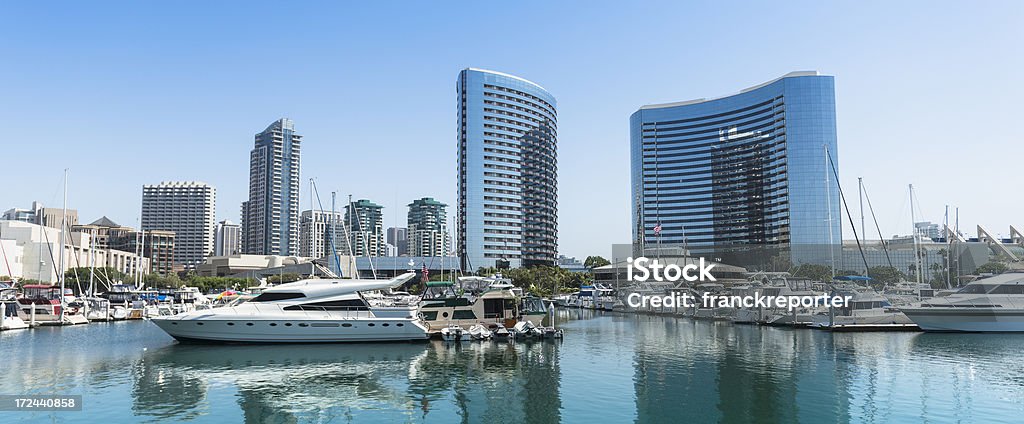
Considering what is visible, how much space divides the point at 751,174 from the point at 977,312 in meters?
126

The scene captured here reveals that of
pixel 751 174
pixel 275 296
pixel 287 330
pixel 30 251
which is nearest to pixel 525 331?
pixel 287 330

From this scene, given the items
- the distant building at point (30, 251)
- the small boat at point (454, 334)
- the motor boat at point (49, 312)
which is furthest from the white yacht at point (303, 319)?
Answer: the distant building at point (30, 251)

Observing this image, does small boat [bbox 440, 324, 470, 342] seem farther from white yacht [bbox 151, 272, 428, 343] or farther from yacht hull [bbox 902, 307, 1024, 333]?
yacht hull [bbox 902, 307, 1024, 333]

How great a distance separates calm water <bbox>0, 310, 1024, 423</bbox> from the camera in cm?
2581

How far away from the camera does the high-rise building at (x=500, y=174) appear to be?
174 m

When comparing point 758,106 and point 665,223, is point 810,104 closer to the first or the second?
point 758,106

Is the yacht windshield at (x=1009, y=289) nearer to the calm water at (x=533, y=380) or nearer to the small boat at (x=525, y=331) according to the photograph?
the calm water at (x=533, y=380)

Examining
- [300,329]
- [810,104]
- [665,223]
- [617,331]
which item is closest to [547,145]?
[665,223]

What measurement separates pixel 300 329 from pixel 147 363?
11.1 meters

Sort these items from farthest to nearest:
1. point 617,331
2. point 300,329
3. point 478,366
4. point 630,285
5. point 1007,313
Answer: point 630,285, point 617,331, point 1007,313, point 300,329, point 478,366

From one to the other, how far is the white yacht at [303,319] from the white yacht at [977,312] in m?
46.6

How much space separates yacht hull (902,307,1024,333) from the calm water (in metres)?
4.89

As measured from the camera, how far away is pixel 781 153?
167 meters

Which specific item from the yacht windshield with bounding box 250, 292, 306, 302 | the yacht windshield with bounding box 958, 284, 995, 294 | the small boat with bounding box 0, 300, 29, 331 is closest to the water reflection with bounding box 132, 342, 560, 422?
the yacht windshield with bounding box 250, 292, 306, 302
